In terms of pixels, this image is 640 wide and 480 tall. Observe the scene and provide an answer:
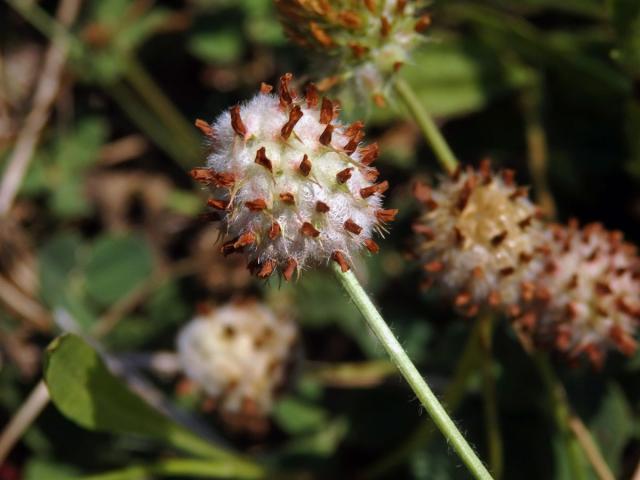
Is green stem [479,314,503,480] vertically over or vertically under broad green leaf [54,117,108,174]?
under

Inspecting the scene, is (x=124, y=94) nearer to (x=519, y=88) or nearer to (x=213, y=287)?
(x=213, y=287)

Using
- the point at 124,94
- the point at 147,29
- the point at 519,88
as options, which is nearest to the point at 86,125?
the point at 124,94

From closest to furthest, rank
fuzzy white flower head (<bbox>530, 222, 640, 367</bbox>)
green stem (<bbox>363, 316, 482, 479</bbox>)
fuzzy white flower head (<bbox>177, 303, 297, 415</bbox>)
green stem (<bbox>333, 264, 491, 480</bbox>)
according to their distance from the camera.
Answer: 1. green stem (<bbox>333, 264, 491, 480</bbox>)
2. fuzzy white flower head (<bbox>530, 222, 640, 367</bbox>)
3. green stem (<bbox>363, 316, 482, 479</bbox>)
4. fuzzy white flower head (<bbox>177, 303, 297, 415</bbox>)

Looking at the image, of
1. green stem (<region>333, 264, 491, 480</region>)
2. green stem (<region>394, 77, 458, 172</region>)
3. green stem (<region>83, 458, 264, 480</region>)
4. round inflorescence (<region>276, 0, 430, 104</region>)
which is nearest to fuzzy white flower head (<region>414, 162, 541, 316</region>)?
green stem (<region>394, 77, 458, 172</region>)

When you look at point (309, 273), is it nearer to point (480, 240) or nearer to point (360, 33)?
point (480, 240)

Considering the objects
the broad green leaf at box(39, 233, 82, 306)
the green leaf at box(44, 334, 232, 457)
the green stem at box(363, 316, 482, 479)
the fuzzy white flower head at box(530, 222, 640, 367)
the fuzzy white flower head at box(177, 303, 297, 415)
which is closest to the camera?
the green leaf at box(44, 334, 232, 457)

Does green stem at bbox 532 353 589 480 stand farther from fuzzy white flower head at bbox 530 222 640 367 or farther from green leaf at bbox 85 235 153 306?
green leaf at bbox 85 235 153 306

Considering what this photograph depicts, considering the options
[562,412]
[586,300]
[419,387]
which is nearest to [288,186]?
[419,387]
